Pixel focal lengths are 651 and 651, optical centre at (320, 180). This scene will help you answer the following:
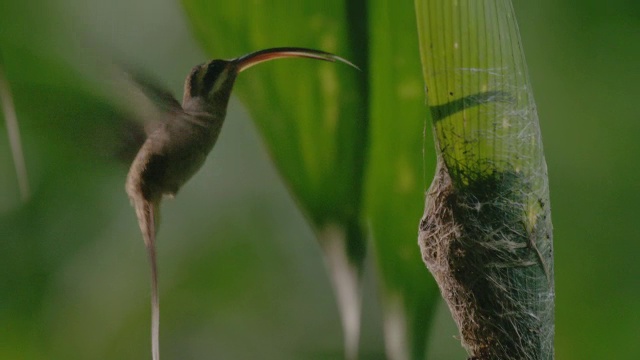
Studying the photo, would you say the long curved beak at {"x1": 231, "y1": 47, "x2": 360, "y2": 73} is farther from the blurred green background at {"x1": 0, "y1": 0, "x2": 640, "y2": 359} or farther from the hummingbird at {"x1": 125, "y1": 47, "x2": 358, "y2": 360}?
the blurred green background at {"x1": 0, "y1": 0, "x2": 640, "y2": 359}

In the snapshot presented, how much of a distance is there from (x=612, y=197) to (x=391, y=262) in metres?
0.70

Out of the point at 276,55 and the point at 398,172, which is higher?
the point at 276,55

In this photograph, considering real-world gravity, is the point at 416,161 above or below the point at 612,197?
above

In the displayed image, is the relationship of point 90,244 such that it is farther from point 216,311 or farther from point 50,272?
point 216,311

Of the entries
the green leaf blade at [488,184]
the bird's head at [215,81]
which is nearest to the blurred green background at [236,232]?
the bird's head at [215,81]

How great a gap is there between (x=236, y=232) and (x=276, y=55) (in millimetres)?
863

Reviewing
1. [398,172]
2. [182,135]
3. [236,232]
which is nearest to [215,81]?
[182,135]

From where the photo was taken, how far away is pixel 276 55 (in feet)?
1.87

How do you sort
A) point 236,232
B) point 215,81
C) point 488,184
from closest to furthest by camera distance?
point 488,184
point 215,81
point 236,232

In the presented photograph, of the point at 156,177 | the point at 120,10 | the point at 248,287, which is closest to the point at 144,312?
the point at 248,287

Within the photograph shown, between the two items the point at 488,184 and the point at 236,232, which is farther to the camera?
the point at 236,232

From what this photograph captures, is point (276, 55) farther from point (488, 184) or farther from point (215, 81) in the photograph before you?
point (488, 184)

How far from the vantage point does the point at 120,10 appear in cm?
133

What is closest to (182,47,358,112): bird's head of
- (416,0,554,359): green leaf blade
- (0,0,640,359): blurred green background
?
(416,0,554,359): green leaf blade
